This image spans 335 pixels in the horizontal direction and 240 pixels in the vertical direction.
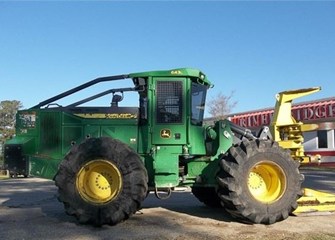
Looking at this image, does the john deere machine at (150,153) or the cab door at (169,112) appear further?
the cab door at (169,112)

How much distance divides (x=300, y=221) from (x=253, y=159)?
151 centimetres

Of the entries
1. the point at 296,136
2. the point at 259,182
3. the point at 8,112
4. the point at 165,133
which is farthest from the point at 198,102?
the point at 8,112

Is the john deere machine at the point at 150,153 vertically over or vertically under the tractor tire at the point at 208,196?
over

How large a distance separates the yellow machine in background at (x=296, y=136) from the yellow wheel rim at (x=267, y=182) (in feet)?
3.22

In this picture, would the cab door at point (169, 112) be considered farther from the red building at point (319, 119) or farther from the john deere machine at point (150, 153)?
the red building at point (319, 119)

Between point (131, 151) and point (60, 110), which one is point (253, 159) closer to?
point (131, 151)

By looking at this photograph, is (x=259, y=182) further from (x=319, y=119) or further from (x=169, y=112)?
(x=319, y=119)

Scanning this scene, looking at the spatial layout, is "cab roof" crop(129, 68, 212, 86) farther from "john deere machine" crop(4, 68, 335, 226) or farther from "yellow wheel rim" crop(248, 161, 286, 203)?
"yellow wheel rim" crop(248, 161, 286, 203)

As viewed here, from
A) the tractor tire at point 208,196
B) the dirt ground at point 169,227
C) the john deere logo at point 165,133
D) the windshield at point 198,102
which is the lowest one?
the dirt ground at point 169,227

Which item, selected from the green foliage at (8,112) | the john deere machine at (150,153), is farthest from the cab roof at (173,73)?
the green foliage at (8,112)

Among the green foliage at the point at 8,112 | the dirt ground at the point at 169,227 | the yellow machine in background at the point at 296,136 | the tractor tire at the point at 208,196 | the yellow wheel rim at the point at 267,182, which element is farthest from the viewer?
the green foliage at the point at 8,112

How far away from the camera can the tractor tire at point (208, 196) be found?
33.3 ft

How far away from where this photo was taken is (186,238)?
700cm

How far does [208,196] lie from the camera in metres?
10.2
